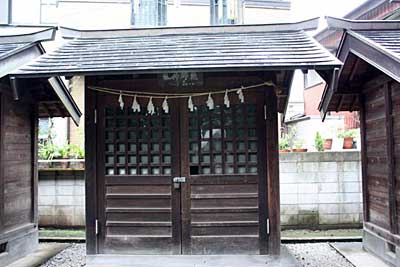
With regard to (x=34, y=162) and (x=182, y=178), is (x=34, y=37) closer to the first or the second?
(x=34, y=162)

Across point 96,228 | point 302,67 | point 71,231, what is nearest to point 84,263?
point 96,228

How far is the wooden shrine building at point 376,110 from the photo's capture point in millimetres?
4293

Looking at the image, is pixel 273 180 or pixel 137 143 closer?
pixel 273 180

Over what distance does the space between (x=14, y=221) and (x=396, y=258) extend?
487 centimetres

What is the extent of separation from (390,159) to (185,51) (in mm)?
2812

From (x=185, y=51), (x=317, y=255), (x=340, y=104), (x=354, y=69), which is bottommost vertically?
(x=317, y=255)

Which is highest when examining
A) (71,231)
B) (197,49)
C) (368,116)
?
(197,49)

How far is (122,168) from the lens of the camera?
4.99 metres

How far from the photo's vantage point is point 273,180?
4719mm

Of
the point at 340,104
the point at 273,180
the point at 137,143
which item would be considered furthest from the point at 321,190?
the point at 137,143

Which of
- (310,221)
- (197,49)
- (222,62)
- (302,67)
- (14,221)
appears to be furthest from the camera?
(310,221)

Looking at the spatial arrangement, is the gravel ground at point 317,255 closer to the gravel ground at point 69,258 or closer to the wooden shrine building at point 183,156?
the wooden shrine building at point 183,156

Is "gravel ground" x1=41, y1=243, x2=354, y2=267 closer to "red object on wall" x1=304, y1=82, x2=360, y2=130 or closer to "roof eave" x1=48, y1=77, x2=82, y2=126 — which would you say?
"roof eave" x1=48, y1=77, x2=82, y2=126

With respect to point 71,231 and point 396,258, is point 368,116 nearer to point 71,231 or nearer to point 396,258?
point 396,258
